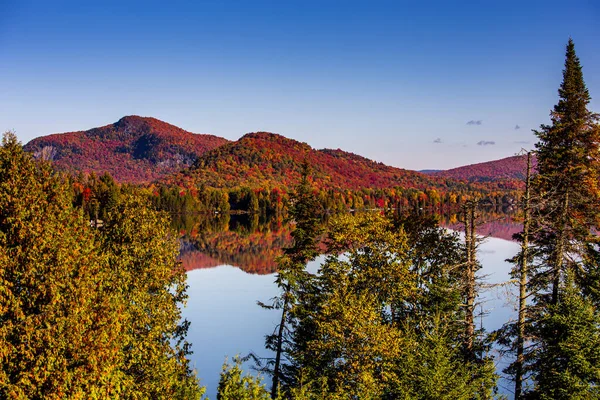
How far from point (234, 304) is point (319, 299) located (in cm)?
2670

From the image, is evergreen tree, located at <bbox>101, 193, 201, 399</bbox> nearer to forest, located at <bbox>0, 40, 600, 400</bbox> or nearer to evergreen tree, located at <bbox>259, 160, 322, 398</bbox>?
forest, located at <bbox>0, 40, 600, 400</bbox>

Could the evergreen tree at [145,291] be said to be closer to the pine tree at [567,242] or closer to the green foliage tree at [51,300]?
the green foliage tree at [51,300]

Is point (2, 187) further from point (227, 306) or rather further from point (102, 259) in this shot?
point (227, 306)

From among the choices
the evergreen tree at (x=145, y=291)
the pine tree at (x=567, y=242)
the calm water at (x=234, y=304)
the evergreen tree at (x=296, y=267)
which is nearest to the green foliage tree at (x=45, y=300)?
the evergreen tree at (x=145, y=291)

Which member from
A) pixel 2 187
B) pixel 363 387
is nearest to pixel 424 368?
pixel 363 387

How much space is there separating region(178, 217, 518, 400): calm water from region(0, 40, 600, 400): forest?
3.13 metres

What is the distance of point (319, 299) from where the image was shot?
27500mm

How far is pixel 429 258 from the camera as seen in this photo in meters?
33.8

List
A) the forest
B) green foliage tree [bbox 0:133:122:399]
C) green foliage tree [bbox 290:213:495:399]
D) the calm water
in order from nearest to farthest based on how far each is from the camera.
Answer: green foliage tree [bbox 0:133:122:399]
the forest
green foliage tree [bbox 290:213:495:399]
the calm water

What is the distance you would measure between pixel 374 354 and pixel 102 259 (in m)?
12.3

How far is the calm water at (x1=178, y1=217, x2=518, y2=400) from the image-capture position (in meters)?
37.5

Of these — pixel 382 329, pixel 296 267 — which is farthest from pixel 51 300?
pixel 296 267

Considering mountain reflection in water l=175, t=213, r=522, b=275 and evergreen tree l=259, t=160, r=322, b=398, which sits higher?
evergreen tree l=259, t=160, r=322, b=398

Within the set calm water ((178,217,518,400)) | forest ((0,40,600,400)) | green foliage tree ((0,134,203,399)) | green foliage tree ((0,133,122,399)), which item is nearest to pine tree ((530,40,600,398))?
forest ((0,40,600,400))
